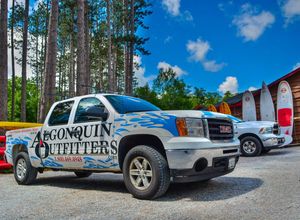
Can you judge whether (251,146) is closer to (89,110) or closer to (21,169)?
(89,110)

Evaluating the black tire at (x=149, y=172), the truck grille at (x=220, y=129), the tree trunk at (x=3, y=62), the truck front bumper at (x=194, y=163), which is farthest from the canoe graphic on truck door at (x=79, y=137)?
the tree trunk at (x=3, y=62)

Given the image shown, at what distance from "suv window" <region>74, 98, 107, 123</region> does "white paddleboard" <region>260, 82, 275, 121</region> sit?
13295mm

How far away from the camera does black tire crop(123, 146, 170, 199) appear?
4.84 m

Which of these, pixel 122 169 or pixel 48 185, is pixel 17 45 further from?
pixel 122 169

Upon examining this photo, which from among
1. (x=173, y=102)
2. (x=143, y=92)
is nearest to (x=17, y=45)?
(x=143, y=92)

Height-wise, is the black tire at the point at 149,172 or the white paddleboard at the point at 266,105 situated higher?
the white paddleboard at the point at 266,105

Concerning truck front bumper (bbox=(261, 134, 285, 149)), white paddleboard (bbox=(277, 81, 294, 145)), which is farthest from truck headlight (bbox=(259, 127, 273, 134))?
white paddleboard (bbox=(277, 81, 294, 145))

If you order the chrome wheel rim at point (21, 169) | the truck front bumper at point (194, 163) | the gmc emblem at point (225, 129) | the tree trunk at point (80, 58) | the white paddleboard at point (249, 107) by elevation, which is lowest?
the chrome wheel rim at point (21, 169)

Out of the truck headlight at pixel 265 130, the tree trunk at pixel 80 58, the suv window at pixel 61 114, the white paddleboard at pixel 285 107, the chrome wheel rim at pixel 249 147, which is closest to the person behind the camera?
the suv window at pixel 61 114

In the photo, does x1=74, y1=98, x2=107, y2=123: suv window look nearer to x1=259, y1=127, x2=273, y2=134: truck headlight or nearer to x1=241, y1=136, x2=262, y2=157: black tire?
x1=241, y1=136, x2=262, y2=157: black tire

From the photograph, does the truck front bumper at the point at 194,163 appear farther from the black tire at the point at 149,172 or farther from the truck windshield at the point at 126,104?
the truck windshield at the point at 126,104

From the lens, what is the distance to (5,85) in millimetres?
13438

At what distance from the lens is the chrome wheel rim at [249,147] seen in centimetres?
1195

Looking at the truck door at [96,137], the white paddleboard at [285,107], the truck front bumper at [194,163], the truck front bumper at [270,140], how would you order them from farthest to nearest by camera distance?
1. the white paddleboard at [285,107]
2. the truck front bumper at [270,140]
3. the truck door at [96,137]
4. the truck front bumper at [194,163]
